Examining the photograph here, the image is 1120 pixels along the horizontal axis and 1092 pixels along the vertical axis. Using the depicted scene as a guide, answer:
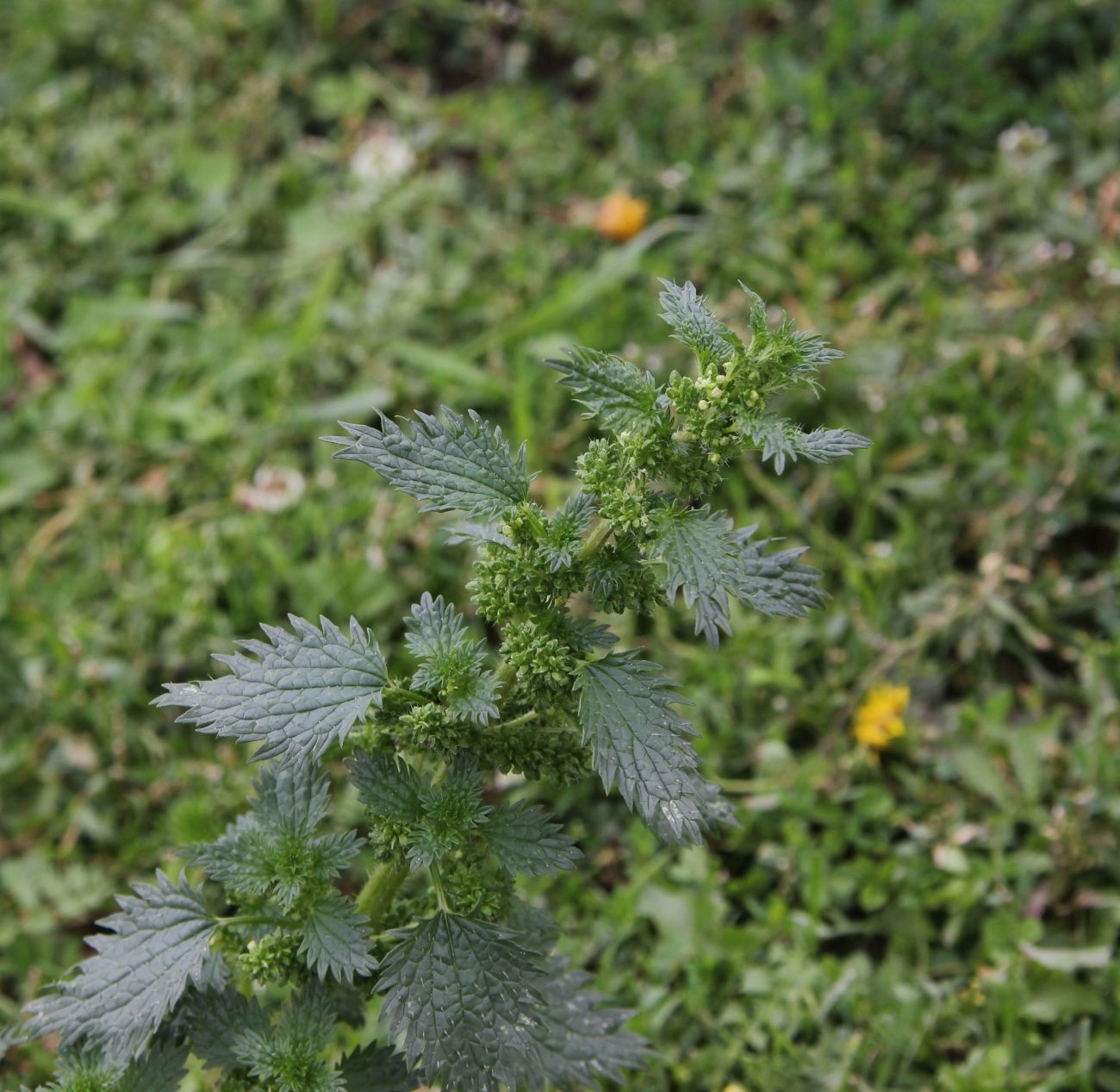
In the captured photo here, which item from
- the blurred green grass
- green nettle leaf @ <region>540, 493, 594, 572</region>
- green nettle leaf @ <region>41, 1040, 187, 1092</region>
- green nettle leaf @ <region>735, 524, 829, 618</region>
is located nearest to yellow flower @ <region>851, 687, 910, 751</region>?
the blurred green grass

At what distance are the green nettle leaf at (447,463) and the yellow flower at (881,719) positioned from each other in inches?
53.0

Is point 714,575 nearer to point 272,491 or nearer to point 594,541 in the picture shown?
point 594,541

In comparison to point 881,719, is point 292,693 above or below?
above

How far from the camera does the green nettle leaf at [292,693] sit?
57.6 inches

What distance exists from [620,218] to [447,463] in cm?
234

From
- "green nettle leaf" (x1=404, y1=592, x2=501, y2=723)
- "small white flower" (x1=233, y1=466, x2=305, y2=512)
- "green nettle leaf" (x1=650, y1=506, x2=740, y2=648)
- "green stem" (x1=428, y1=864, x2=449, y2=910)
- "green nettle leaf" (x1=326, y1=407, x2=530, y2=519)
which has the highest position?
"green nettle leaf" (x1=326, y1=407, x2=530, y2=519)

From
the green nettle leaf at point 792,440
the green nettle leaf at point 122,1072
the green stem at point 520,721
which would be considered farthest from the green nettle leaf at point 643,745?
the green nettle leaf at point 122,1072

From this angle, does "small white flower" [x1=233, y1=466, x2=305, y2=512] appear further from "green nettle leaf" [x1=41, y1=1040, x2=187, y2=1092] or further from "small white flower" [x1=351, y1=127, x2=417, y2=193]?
"green nettle leaf" [x1=41, y1=1040, x2=187, y2=1092]

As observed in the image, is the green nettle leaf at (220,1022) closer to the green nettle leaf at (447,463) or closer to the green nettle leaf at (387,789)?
the green nettle leaf at (387,789)

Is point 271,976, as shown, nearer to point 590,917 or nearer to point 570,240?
point 590,917

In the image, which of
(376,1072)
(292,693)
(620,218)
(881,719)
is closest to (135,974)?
(376,1072)

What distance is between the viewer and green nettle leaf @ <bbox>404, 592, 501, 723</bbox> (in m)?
1.52

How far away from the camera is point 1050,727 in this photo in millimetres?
2596

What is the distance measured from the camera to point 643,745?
1475 mm
